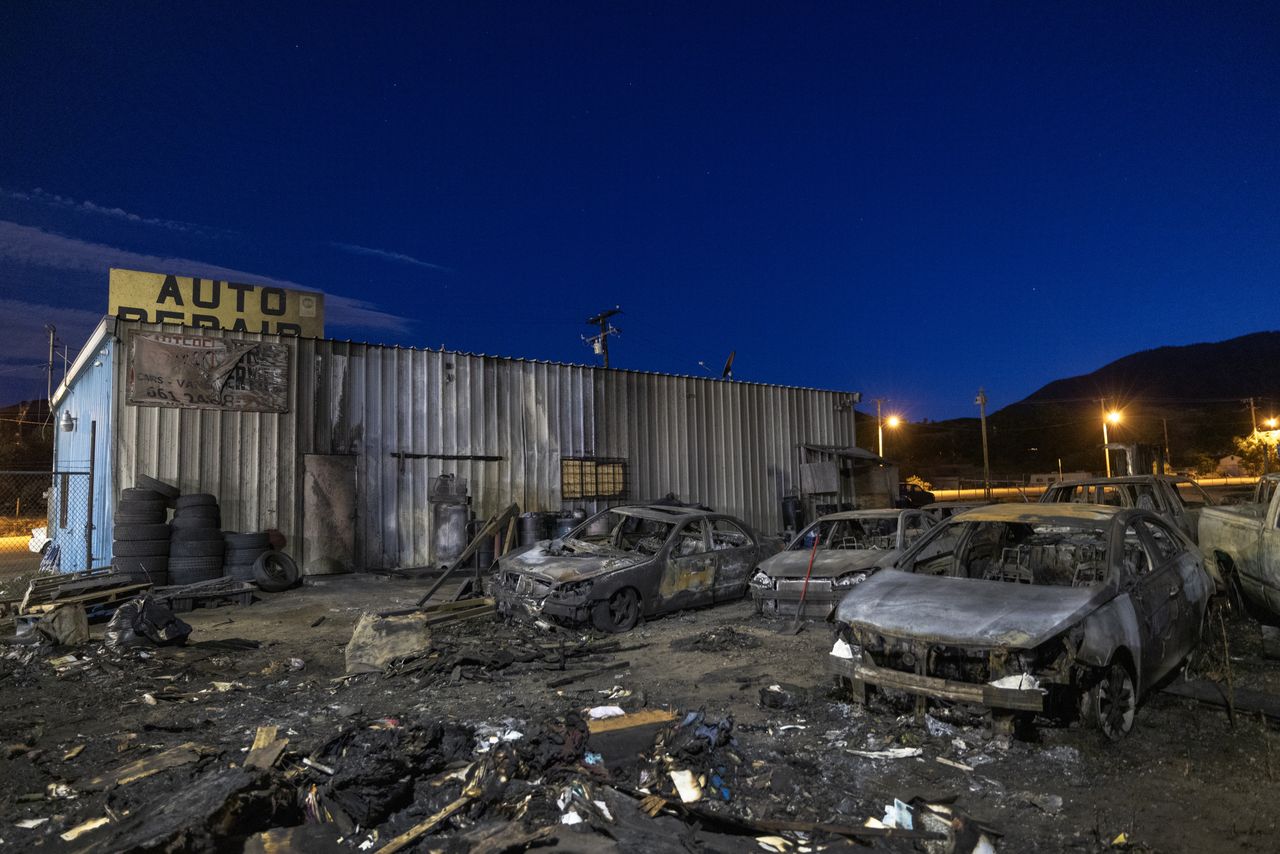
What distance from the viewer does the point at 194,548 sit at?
10.7 meters

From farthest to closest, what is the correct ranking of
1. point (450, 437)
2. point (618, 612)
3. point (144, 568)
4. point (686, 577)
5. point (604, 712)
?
point (450, 437), point (144, 568), point (686, 577), point (618, 612), point (604, 712)

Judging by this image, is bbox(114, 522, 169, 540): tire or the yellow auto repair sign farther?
the yellow auto repair sign

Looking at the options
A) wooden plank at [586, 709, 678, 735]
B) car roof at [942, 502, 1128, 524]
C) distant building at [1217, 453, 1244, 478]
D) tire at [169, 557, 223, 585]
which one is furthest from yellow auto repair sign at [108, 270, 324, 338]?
distant building at [1217, 453, 1244, 478]

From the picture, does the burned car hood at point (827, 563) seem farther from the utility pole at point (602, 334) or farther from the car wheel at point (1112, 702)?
the utility pole at point (602, 334)

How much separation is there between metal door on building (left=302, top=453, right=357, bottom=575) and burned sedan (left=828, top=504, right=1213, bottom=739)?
10485 mm

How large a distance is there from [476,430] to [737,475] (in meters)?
7.07

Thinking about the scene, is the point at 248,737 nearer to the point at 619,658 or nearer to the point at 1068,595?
the point at 619,658

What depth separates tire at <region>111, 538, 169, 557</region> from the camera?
10.3 metres

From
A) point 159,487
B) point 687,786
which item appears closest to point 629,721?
point 687,786

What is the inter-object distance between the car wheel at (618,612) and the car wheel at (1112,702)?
4611 mm

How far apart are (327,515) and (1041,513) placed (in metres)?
11.6

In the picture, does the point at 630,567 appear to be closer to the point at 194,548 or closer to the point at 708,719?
the point at 708,719

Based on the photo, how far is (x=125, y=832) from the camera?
10.4 ft

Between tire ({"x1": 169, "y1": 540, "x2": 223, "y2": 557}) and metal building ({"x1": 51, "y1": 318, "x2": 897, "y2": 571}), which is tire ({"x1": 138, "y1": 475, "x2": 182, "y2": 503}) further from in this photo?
tire ({"x1": 169, "y1": 540, "x2": 223, "y2": 557})
